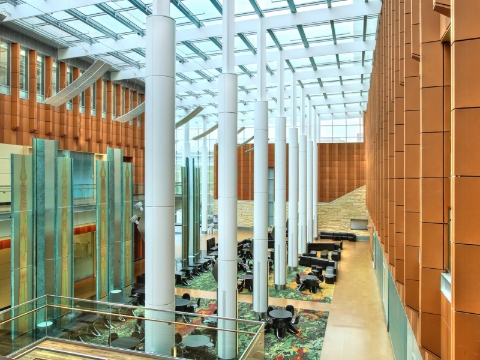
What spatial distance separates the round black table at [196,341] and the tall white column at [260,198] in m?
5.20

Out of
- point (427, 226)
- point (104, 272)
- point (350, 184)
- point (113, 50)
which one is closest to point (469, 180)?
point (427, 226)

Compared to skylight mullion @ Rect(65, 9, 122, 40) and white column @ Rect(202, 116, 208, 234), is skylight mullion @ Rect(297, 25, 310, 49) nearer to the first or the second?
skylight mullion @ Rect(65, 9, 122, 40)

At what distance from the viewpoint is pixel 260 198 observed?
13.0 metres

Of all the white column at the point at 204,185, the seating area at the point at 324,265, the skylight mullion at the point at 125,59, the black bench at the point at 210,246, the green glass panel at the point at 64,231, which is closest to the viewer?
the green glass panel at the point at 64,231

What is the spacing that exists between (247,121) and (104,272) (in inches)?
966

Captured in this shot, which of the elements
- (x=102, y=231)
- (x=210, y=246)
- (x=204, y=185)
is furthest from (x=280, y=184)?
(x=204, y=185)

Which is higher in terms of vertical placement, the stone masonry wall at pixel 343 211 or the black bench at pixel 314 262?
the stone masonry wall at pixel 343 211

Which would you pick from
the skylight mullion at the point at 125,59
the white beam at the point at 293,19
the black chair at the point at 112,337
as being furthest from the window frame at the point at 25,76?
the black chair at the point at 112,337

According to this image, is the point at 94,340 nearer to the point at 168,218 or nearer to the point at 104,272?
the point at 168,218

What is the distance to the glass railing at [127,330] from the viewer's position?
679 cm

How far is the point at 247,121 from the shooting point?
3644 centimetres

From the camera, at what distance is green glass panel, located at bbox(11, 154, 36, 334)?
10.7 m

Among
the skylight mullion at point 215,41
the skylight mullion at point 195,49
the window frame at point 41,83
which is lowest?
the window frame at point 41,83

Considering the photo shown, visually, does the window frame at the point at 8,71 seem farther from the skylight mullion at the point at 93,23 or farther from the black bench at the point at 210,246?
the black bench at the point at 210,246
